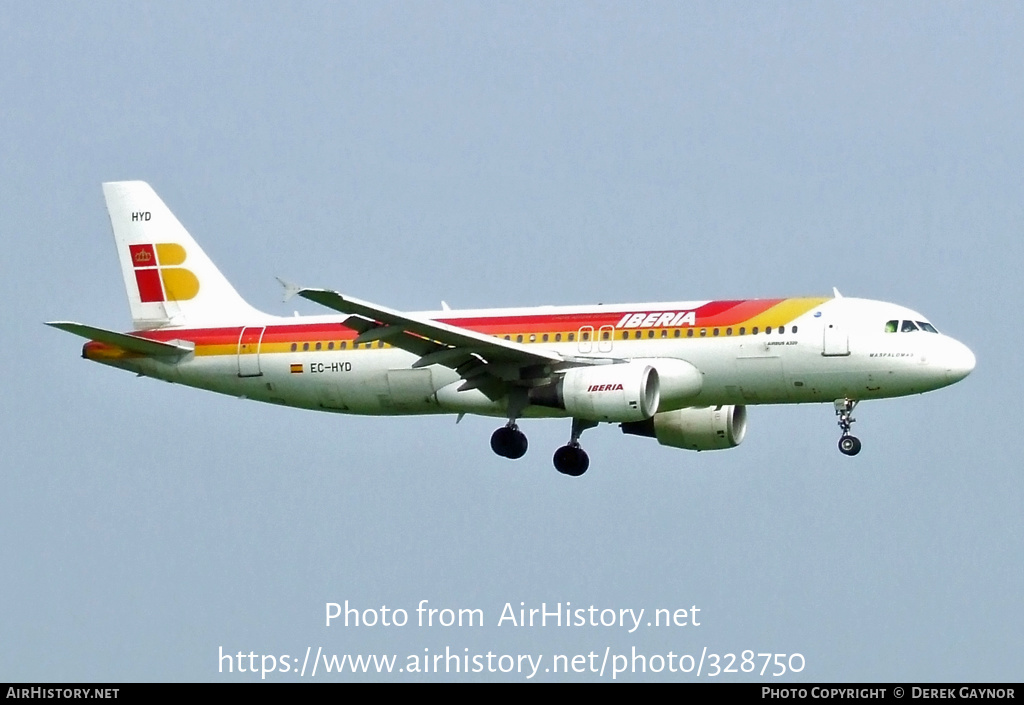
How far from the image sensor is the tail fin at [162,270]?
5556 cm

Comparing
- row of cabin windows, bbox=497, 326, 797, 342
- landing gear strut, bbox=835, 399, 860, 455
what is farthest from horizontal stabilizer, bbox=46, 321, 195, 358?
landing gear strut, bbox=835, 399, 860, 455

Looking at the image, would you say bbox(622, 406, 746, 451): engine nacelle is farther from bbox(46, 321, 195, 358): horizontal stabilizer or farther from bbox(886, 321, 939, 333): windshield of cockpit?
bbox(46, 321, 195, 358): horizontal stabilizer

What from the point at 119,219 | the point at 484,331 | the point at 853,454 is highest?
the point at 119,219

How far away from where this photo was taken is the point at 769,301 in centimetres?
4972

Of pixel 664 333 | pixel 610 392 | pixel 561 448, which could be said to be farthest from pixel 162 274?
pixel 664 333

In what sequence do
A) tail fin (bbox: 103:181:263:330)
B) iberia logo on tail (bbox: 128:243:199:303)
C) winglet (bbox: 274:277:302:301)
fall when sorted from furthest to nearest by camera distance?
iberia logo on tail (bbox: 128:243:199:303)
tail fin (bbox: 103:181:263:330)
winglet (bbox: 274:277:302:301)

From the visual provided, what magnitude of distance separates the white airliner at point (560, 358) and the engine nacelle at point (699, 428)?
41 mm

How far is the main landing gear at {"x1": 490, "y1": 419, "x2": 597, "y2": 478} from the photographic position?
166 feet

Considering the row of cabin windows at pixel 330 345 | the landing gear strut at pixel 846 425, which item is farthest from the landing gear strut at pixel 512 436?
the landing gear strut at pixel 846 425

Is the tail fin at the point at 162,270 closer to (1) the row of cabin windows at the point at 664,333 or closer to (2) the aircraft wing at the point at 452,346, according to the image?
(2) the aircraft wing at the point at 452,346

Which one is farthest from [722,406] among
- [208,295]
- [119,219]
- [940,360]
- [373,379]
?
[119,219]

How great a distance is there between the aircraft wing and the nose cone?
9737mm

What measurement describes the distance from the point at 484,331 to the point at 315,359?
487 centimetres

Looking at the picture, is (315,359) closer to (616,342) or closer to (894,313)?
(616,342)
